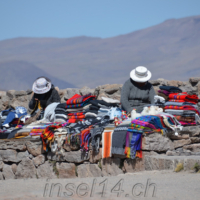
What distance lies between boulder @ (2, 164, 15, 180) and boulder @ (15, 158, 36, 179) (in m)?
0.14

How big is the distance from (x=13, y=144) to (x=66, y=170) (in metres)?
1.20

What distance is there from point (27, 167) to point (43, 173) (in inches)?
14.3

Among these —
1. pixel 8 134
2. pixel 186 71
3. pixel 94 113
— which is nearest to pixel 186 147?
pixel 94 113

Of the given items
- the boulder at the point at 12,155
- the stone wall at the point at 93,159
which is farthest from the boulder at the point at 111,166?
the boulder at the point at 12,155

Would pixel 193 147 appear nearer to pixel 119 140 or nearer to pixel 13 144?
pixel 119 140

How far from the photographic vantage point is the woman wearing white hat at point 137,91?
755 cm

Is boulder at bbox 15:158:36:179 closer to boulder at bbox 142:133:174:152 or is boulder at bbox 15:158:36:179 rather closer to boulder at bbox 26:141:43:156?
boulder at bbox 26:141:43:156

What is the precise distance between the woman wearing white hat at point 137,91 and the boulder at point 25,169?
5.94 feet

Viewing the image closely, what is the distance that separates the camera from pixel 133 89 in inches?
300

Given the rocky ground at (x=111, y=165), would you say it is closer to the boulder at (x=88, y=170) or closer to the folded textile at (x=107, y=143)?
the boulder at (x=88, y=170)

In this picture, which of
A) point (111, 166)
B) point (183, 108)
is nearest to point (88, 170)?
point (111, 166)

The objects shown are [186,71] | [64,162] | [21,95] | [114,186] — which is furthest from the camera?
[186,71]

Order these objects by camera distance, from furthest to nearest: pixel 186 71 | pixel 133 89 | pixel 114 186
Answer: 1. pixel 186 71
2. pixel 133 89
3. pixel 114 186

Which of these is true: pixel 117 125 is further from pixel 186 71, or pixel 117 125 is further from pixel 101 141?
pixel 186 71
